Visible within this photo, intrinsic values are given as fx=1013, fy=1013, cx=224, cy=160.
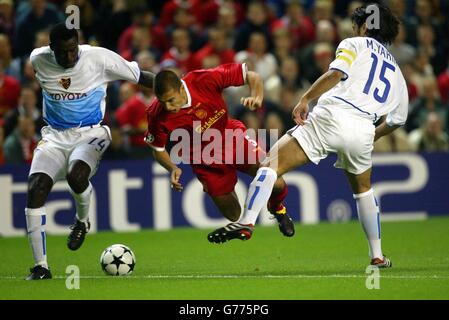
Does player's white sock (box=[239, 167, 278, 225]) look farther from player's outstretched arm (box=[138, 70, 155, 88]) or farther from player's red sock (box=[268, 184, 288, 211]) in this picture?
player's outstretched arm (box=[138, 70, 155, 88])

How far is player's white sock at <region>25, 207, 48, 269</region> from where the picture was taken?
8.67 m

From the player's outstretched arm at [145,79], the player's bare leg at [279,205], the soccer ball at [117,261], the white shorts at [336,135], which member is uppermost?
the player's outstretched arm at [145,79]

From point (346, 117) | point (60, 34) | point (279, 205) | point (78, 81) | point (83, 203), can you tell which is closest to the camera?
point (346, 117)

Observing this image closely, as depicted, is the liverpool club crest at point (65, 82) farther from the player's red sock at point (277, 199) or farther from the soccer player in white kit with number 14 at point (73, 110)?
the player's red sock at point (277, 199)

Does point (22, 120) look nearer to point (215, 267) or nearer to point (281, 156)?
point (215, 267)

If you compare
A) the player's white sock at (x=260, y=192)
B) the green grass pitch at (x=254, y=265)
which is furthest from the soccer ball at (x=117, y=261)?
the player's white sock at (x=260, y=192)

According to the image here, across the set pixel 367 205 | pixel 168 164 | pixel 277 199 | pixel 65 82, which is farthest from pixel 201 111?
pixel 367 205

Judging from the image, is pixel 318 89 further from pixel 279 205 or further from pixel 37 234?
pixel 37 234

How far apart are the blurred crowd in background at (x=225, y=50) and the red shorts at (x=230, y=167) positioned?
4.56m

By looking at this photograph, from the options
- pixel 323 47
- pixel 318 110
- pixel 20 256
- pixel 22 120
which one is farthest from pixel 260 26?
pixel 318 110

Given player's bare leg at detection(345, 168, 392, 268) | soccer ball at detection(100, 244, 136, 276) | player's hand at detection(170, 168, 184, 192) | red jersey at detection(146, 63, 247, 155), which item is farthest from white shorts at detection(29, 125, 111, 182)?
player's bare leg at detection(345, 168, 392, 268)

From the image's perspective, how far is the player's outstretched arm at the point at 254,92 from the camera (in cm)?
855

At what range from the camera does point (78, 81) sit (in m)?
9.31

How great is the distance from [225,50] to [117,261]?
725 cm
